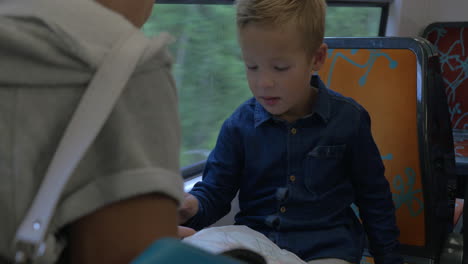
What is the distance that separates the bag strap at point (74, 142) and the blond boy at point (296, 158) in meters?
0.87

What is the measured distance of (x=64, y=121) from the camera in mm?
430

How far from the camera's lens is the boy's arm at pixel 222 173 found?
1.41 metres

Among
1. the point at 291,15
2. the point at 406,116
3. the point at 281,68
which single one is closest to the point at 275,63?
the point at 281,68

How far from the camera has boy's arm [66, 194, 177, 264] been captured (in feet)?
1.41

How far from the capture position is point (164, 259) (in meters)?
0.39

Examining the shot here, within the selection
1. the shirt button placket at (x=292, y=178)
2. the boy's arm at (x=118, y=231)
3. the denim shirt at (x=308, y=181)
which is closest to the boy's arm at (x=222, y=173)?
the denim shirt at (x=308, y=181)

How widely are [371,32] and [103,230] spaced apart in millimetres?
2967

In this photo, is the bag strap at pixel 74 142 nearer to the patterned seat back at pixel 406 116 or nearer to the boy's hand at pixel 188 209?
the boy's hand at pixel 188 209

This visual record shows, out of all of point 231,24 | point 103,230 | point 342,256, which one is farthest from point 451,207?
point 103,230

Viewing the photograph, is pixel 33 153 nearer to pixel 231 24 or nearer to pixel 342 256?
pixel 342 256

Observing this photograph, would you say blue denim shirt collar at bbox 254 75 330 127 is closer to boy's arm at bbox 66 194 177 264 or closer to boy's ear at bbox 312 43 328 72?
boy's ear at bbox 312 43 328 72

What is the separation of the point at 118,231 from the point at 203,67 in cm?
156

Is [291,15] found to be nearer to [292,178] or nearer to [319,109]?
[319,109]

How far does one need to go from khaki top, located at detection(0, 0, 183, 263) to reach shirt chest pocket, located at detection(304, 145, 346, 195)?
945mm
